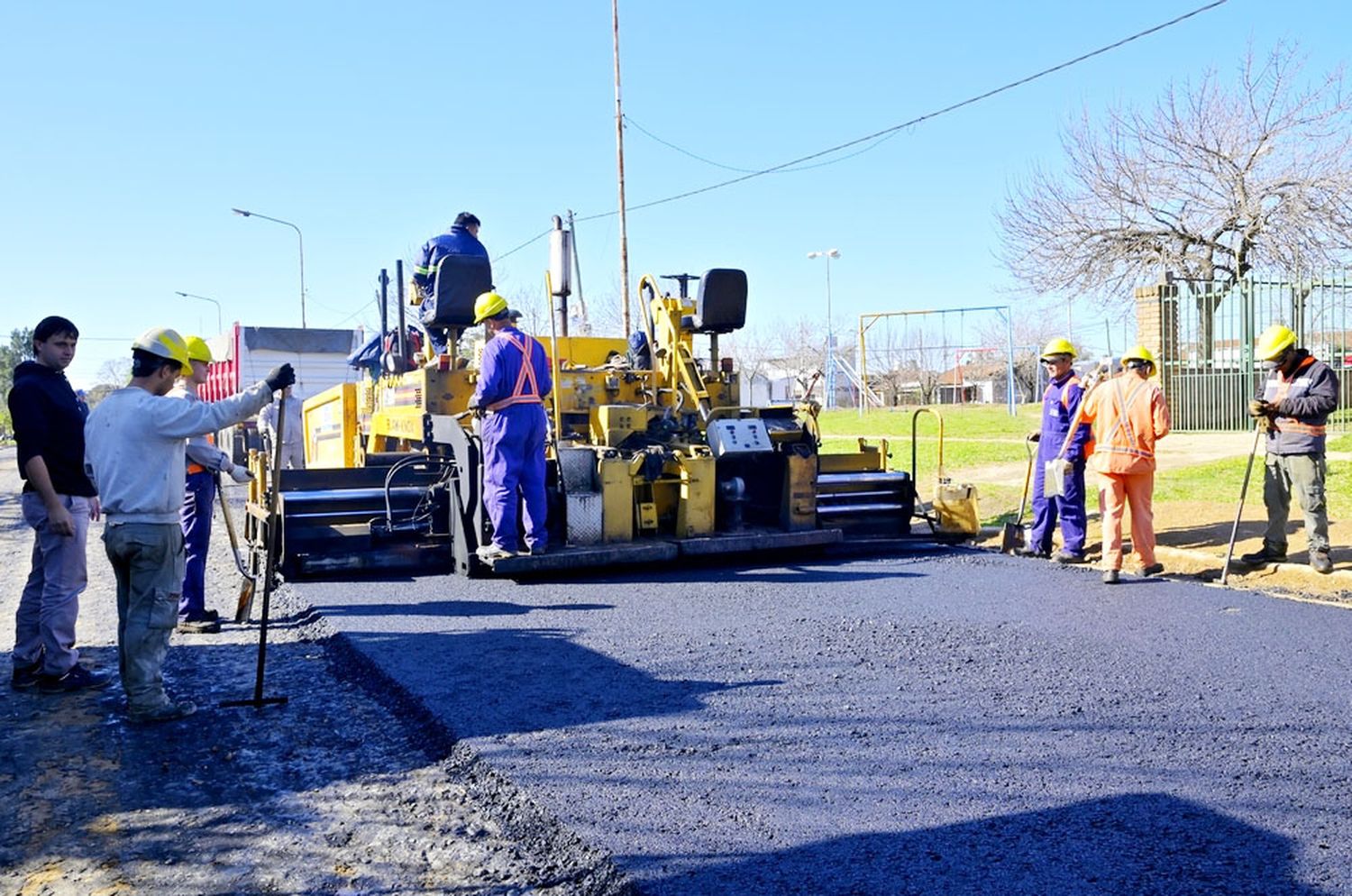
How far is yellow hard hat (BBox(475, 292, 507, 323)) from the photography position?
7.49m

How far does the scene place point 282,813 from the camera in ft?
11.5

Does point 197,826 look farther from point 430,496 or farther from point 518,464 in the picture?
point 430,496

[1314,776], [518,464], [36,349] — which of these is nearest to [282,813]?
[36,349]

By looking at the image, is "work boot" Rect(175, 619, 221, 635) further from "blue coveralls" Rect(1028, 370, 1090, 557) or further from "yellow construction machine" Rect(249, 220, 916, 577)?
"blue coveralls" Rect(1028, 370, 1090, 557)

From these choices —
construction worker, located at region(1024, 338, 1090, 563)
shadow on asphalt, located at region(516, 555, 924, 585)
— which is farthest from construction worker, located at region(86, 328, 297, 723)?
construction worker, located at region(1024, 338, 1090, 563)

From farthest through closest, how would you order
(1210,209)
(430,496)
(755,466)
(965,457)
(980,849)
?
1. (1210,209)
2. (965,457)
3. (755,466)
4. (430,496)
5. (980,849)

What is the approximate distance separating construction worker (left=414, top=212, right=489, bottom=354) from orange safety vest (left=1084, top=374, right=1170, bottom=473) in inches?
176

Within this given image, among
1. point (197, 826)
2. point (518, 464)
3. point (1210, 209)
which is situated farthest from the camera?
point (1210, 209)

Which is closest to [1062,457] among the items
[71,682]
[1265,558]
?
[1265,558]

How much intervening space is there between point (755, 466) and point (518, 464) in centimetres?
204

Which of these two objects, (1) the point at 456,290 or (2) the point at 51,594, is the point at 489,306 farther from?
(2) the point at 51,594

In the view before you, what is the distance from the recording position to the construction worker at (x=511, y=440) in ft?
23.6

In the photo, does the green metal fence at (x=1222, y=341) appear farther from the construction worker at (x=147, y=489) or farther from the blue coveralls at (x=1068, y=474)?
the construction worker at (x=147, y=489)

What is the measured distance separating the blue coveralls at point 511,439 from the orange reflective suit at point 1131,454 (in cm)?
358
